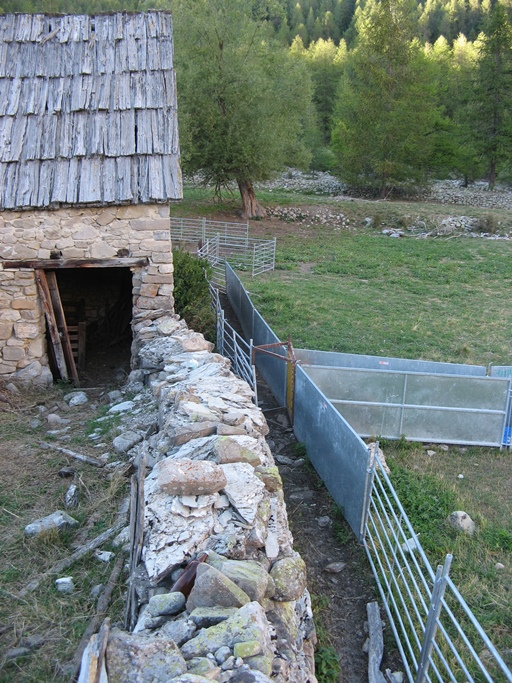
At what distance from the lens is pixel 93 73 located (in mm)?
10266

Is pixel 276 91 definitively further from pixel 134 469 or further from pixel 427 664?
pixel 427 664

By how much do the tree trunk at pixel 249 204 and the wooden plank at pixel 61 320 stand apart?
18.1 metres

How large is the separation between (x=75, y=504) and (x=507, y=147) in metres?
38.7

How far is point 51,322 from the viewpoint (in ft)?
32.5

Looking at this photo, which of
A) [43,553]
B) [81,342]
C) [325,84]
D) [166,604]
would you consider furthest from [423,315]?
[325,84]

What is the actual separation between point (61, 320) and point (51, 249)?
4.24ft

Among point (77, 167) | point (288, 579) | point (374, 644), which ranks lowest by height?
point (374, 644)

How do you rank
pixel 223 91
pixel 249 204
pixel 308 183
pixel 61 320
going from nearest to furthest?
pixel 61 320 < pixel 223 91 < pixel 249 204 < pixel 308 183

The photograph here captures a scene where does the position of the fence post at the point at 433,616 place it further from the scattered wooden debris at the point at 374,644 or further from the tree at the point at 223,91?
the tree at the point at 223,91

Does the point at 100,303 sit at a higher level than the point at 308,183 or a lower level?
lower

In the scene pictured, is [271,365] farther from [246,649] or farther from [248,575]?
[246,649]

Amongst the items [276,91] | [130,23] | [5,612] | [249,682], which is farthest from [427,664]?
[276,91]

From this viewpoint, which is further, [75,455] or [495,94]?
[495,94]

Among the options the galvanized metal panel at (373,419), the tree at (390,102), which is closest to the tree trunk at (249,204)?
the tree at (390,102)
